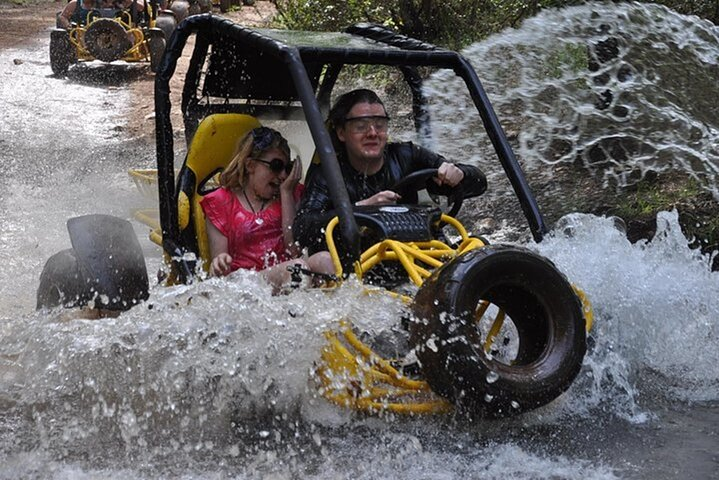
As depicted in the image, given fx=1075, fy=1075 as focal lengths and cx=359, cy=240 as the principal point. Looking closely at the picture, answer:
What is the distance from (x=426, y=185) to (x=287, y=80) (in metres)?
1.00

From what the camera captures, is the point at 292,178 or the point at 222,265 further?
the point at 292,178

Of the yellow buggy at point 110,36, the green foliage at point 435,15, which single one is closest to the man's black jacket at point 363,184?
the green foliage at point 435,15

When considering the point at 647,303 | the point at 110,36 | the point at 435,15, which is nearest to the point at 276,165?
the point at 647,303

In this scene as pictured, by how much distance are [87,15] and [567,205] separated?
33.9 feet

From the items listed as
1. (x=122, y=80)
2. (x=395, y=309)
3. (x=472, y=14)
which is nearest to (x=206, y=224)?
(x=395, y=309)

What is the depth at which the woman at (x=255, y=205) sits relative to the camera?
15.0 ft

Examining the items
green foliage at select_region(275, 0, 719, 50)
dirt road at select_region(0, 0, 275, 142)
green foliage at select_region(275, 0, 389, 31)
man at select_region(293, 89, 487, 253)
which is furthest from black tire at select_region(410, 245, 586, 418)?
dirt road at select_region(0, 0, 275, 142)

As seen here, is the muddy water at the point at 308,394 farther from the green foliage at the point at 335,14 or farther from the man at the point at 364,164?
the green foliage at the point at 335,14

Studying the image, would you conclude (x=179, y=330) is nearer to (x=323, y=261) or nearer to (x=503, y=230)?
(x=323, y=261)

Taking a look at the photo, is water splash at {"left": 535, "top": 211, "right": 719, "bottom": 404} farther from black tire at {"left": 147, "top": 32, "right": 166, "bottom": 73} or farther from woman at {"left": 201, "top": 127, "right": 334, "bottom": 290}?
black tire at {"left": 147, "top": 32, "right": 166, "bottom": 73}

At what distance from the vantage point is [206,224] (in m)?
4.63

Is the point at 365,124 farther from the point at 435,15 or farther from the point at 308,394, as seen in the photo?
the point at 435,15

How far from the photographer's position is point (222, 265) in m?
4.34

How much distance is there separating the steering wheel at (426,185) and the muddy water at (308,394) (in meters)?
0.44
